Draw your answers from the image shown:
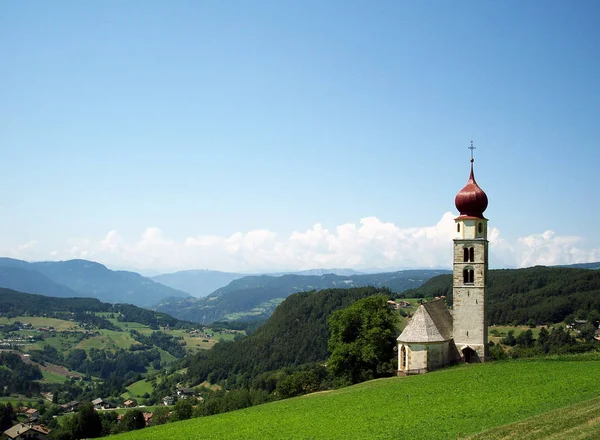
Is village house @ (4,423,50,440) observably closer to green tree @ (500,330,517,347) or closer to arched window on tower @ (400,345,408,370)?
arched window on tower @ (400,345,408,370)

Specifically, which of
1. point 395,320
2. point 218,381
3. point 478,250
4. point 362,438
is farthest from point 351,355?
point 218,381

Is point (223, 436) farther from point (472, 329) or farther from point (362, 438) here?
point (472, 329)

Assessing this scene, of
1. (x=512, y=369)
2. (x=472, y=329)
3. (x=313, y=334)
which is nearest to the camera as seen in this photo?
(x=512, y=369)

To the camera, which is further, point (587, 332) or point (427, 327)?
point (587, 332)

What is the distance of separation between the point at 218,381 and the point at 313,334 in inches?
1317

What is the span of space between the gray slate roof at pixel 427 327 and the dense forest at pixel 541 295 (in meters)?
105

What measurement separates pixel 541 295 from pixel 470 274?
12195cm

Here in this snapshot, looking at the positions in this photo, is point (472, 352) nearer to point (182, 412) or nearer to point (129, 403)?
point (182, 412)

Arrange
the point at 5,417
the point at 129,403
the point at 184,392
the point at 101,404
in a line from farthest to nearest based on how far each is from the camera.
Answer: the point at 129,403 < the point at 101,404 < the point at 184,392 < the point at 5,417

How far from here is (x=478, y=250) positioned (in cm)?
4894

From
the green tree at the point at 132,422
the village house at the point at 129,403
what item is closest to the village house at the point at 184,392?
the village house at the point at 129,403

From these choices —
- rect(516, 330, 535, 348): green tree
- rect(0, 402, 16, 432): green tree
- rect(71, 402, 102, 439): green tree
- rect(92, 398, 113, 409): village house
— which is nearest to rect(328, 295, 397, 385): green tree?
rect(71, 402, 102, 439): green tree

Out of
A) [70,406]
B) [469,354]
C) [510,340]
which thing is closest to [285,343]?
[510,340]

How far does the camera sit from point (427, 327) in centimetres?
4769
